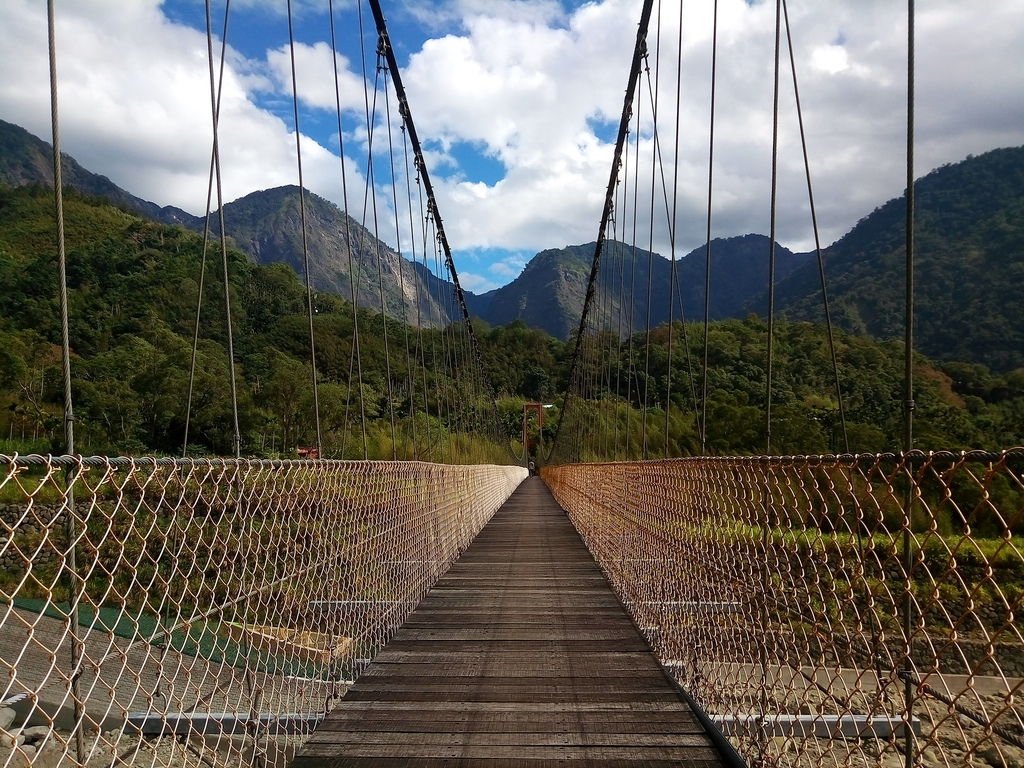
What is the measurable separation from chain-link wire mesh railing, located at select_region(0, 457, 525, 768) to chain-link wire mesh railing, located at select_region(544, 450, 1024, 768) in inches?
46.2

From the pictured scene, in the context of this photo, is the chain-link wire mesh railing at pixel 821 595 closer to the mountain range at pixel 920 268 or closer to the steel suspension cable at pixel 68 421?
the steel suspension cable at pixel 68 421

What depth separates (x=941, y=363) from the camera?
611 inches

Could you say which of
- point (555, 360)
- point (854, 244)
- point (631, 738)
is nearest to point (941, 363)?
point (631, 738)

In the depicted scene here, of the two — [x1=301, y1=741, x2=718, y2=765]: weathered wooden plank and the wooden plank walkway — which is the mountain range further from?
[x1=301, y1=741, x2=718, y2=765]: weathered wooden plank

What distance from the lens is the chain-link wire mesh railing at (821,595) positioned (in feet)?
3.51

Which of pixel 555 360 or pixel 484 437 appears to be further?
pixel 555 360

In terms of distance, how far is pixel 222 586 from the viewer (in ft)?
5.42

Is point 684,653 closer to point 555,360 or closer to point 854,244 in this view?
point 854,244

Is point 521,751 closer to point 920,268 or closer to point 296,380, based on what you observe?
point 296,380

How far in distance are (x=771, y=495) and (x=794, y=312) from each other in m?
35.2

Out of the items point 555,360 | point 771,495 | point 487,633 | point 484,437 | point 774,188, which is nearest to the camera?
point 771,495

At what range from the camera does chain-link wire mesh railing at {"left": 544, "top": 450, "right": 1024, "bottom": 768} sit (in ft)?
3.51

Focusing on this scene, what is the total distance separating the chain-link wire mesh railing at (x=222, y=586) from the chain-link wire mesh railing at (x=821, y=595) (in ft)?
3.85

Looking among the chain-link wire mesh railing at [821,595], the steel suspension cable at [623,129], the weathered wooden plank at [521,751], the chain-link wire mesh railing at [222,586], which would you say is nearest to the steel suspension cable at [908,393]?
the chain-link wire mesh railing at [821,595]
